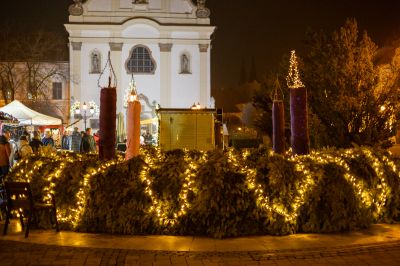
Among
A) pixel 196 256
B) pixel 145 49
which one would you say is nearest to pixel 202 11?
pixel 145 49

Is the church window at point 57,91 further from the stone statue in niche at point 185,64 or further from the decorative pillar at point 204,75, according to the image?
the decorative pillar at point 204,75

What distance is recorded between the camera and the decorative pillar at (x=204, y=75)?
4603 cm

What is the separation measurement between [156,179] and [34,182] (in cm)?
261

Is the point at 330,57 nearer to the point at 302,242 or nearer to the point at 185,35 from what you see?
the point at 302,242

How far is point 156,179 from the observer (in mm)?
10281

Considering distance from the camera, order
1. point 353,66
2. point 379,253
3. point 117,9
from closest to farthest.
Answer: point 379,253 → point 353,66 → point 117,9

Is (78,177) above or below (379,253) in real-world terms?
above

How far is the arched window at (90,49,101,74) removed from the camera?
149ft

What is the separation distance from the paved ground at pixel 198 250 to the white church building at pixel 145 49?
1396 inches

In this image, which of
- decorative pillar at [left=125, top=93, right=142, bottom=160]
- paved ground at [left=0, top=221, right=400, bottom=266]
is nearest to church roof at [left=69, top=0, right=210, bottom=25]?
decorative pillar at [left=125, top=93, right=142, bottom=160]

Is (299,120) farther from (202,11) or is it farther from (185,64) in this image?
(202,11)

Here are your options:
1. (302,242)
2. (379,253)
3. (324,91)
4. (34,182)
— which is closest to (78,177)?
(34,182)

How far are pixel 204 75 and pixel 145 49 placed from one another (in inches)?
219

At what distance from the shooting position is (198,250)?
890 centimetres
